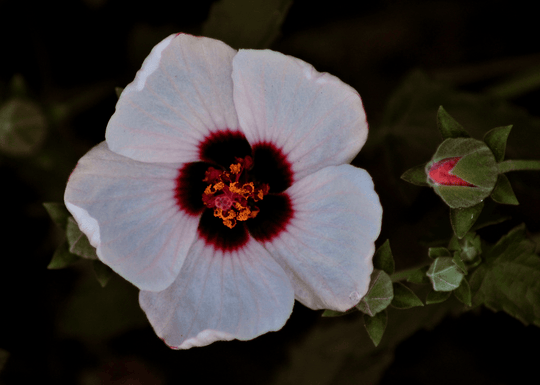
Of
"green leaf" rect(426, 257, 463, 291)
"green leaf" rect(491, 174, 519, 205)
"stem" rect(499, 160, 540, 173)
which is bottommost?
"green leaf" rect(426, 257, 463, 291)

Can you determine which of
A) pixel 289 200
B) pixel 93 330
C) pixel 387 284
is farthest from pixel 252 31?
pixel 93 330

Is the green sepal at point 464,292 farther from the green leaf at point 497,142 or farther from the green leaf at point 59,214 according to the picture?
the green leaf at point 59,214

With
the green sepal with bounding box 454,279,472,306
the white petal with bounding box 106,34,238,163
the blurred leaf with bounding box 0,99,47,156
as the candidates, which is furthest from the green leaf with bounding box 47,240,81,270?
the green sepal with bounding box 454,279,472,306

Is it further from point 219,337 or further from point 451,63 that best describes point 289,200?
point 451,63

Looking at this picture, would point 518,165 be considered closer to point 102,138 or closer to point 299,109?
point 299,109

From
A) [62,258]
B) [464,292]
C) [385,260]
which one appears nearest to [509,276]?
[464,292]

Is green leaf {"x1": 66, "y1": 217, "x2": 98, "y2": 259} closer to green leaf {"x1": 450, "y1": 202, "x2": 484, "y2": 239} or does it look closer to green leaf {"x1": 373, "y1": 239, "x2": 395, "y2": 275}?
green leaf {"x1": 373, "y1": 239, "x2": 395, "y2": 275}

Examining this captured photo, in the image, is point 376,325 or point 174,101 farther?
point 376,325
